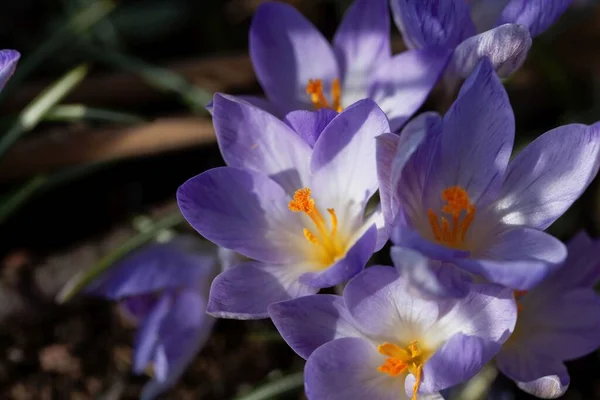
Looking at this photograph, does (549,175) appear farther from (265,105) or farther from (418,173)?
(265,105)

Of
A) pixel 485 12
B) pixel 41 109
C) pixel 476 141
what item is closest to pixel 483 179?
pixel 476 141

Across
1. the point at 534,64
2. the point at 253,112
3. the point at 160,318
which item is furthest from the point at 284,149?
the point at 534,64

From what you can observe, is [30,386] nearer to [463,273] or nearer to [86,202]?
[86,202]

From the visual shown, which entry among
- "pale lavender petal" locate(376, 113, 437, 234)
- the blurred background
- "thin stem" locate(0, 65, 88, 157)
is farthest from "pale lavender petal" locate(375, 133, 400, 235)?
"thin stem" locate(0, 65, 88, 157)

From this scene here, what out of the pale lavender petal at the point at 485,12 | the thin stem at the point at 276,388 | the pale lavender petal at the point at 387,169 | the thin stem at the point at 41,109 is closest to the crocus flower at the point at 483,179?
the pale lavender petal at the point at 387,169

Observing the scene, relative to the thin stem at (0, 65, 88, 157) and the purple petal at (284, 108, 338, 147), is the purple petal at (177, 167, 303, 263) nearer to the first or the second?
the purple petal at (284, 108, 338, 147)

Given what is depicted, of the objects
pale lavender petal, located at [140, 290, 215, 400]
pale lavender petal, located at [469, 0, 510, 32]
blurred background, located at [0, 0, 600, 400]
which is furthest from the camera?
blurred background, located at [0, 0, 600, 400]
